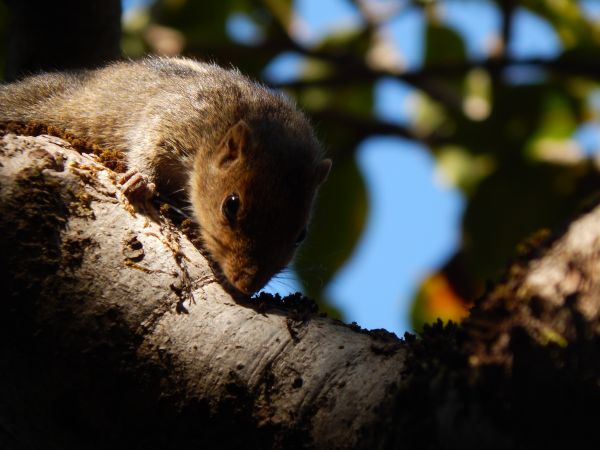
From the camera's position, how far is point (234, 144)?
4.89m

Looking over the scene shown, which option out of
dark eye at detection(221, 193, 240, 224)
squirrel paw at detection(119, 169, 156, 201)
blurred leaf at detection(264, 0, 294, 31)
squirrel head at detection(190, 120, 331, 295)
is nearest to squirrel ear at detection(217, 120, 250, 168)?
squirrel head at detection(190, 120, 331, 295)

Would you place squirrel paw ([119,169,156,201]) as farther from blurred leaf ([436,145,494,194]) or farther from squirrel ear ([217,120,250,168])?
blurred leaf ([436,145,494,194])

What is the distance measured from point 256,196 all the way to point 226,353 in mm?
1924

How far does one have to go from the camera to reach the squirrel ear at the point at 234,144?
15.9ft

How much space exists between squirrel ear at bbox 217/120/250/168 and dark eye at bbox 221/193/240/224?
0.33 meters

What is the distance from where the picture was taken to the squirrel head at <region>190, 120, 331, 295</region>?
4.42 metres

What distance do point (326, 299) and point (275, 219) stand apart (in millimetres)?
2522

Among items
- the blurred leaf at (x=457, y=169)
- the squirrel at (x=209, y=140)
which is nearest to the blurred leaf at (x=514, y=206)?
the blurred leaf at (x=457, y=169)

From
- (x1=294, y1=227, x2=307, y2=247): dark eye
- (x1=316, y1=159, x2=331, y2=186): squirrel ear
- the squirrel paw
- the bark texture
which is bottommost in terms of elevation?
the bark texture

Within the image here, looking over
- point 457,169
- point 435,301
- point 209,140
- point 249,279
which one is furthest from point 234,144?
point 457,169

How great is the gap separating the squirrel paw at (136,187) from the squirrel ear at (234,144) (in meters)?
1.05

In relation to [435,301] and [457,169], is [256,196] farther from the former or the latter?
[457,169]

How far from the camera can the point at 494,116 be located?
20.7 ft

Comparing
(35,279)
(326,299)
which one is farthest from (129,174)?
(326,299)
